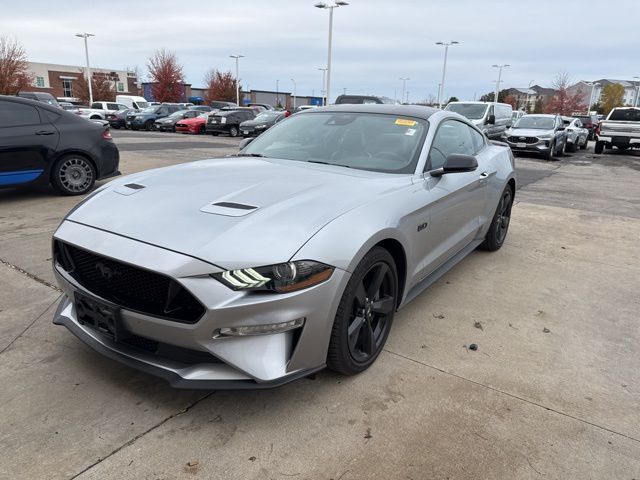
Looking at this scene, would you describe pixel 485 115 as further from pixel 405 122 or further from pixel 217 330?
pixel 217 330

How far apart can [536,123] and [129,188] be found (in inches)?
678

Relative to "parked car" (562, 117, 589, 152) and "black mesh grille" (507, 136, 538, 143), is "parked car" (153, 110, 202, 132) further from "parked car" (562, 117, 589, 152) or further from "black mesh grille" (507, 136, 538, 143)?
"parked car" (562, 117, 589, 152)

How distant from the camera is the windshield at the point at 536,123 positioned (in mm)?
17000

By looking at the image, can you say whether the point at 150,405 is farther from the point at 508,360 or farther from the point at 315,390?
the point at 508,360

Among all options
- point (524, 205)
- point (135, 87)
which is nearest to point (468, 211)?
point (524, 205)

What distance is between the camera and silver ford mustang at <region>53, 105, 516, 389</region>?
2.19 metres

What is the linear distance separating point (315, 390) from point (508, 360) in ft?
4.28

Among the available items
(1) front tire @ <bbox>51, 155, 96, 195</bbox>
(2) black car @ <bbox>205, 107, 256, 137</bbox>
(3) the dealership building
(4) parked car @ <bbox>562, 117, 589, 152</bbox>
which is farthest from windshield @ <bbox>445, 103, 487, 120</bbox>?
(3) the dealership building

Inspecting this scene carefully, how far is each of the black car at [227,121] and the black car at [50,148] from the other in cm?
1775

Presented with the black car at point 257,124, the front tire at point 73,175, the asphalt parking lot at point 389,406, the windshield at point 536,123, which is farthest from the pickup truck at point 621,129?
the front tire at point 73,175

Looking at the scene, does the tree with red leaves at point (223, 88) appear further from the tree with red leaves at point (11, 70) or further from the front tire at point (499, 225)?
the front tire at point (499, 225)

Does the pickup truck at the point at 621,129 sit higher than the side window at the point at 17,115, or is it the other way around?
the side window at the point at 17,115

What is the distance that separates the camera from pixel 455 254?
4.11 metres

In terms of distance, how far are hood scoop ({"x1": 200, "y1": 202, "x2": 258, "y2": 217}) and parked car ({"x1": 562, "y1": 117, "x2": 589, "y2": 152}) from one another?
1866 centimetres
